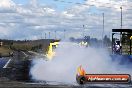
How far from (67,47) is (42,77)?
4.00 meters

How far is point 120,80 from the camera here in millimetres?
21797

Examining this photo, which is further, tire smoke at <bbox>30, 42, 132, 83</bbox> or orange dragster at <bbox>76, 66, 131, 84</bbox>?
tire smoke at <bbox>30, 42, 132, 83</bbox>

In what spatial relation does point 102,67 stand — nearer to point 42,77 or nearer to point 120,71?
point 120,71

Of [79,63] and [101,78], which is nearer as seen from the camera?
[101,78]

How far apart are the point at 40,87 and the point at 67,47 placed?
10.1m

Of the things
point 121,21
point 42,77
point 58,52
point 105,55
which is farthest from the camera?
point 121,21

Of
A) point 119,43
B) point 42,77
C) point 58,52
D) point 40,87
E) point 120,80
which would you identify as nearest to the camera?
point 40,87

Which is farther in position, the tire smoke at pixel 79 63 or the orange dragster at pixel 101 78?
the tire smoke at pixel 79 63

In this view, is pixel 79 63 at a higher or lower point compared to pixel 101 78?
lower

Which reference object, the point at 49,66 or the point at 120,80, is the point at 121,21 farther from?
the point at 120,80

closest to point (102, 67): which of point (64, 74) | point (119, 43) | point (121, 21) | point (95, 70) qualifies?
point (95, 70)

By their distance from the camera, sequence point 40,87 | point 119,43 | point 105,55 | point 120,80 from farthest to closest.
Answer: point 119,43, point 105,55, point 120,80, point 40,87

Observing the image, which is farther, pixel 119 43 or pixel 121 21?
pixel 121 21

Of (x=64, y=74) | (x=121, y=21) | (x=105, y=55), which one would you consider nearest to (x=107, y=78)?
(x=64, y=74)
